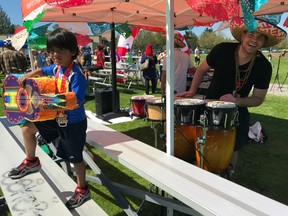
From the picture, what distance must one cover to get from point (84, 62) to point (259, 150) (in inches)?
318

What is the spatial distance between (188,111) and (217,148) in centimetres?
47

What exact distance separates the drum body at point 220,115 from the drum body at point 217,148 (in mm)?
148

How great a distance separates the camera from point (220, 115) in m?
2.30

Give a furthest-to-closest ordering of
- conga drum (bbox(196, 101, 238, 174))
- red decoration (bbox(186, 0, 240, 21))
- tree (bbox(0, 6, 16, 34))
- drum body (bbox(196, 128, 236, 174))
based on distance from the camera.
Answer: tree (bbox(0, 6, 16, 34)) → drum body (bbox(196, 128, 236, 174)) → conga drum (bbox(196, 101, 238, 174)) → red decoration (bbox(186, 0, 240, 21))

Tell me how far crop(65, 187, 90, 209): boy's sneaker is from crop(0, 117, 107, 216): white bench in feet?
0.11

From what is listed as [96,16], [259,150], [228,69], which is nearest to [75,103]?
[228,69]

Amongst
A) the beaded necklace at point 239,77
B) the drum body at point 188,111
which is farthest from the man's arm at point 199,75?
the drum body at point 188,111

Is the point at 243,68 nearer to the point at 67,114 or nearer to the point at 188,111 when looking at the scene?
the point at 188,111

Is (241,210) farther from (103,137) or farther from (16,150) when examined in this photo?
(16,150)

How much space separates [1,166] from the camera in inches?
105

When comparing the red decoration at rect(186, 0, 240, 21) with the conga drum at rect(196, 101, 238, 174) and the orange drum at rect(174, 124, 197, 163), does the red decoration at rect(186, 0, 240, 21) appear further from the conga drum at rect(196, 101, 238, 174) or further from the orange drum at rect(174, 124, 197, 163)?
the orange drum at rect(174, 124, 197, 163)

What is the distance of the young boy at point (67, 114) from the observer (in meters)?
2.11

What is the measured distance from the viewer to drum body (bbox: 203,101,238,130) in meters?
2.29

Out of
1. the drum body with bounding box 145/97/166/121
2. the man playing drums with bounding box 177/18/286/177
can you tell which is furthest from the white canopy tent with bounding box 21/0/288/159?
the drum body with bounding box 145/97/166/121
